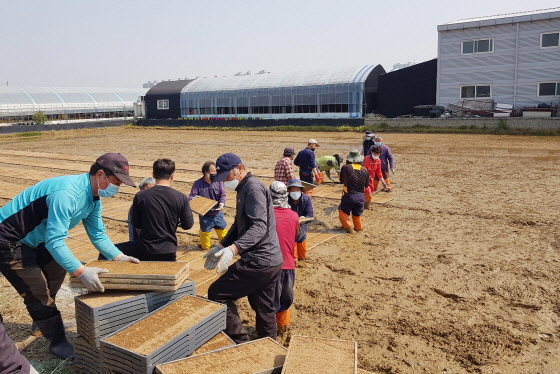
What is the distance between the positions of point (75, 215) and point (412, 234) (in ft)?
20.2

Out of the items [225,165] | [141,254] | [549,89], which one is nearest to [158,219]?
[141,254]

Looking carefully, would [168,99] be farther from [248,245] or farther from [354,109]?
[248,245]

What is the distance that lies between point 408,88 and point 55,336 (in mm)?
33810

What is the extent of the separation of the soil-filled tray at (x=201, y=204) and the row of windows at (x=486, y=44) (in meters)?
30.1

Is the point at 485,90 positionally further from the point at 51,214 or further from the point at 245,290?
the point at 51,214

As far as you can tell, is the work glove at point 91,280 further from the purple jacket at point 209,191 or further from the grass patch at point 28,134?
the grass patch at point 28,134

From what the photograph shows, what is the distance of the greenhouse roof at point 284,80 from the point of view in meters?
36.9

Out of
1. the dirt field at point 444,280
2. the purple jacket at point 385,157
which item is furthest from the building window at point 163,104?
the purple jacket at point 385,157

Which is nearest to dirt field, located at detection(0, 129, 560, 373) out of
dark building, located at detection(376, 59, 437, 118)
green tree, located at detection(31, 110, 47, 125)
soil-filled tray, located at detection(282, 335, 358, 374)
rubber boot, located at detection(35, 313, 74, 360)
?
soil-filled tray, located at detection(282, 335, 358, 374)

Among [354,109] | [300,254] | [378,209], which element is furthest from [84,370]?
[354,109]

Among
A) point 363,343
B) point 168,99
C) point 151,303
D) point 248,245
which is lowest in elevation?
point 363,343

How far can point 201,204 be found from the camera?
23.8ft

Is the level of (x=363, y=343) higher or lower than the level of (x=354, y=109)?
lower

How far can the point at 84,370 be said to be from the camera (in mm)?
4043
